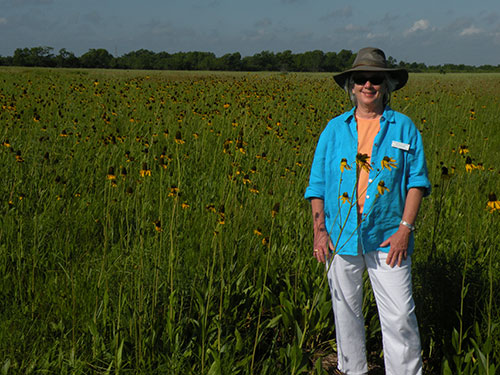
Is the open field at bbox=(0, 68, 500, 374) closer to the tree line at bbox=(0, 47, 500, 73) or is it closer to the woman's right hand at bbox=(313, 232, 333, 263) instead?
the woman's right hand at bbox=(313, 232, 333, 263)

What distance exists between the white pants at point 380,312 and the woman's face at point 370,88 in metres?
0.73

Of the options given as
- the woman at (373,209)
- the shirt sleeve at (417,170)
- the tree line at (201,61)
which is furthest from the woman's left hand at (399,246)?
the tree line at (201,61)

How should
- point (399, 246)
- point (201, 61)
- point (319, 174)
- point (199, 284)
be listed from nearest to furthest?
point (399, 246)
point (319, 174)
point (199, 284)
point (201, 61)

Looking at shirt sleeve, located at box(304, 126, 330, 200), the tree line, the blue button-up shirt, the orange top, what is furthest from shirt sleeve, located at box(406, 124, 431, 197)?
the tree line

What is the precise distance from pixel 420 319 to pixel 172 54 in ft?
231

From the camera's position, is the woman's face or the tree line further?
the tree line

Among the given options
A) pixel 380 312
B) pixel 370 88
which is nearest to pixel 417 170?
pixel 370 88

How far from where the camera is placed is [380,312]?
81.6 inches

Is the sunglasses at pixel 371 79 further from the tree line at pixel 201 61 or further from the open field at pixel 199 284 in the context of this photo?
the tree line at pixel 201 61

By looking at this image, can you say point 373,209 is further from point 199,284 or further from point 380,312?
point 199,284

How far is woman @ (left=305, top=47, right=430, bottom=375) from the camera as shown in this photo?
78.3 inches

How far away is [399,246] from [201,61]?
7022 centimetres

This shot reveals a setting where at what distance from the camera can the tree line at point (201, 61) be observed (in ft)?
155

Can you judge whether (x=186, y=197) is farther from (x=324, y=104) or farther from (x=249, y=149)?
(x=324, y=104)
